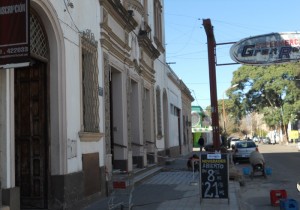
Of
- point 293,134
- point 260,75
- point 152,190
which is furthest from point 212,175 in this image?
point 293,134

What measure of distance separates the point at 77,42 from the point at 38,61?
1.58 meters

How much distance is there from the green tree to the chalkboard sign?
53.1 m

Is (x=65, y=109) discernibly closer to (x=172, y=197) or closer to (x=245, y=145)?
(x=172, y=197)

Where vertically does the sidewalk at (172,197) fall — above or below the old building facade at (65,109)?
below

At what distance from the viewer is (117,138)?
1578cm

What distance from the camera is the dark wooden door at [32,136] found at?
9.62 metres

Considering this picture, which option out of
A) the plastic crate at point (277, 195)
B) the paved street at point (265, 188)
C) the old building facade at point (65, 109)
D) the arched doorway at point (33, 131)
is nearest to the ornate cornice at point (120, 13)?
the old building facade at point (65, 109)

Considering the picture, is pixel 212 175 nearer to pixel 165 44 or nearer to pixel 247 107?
pixel 165 44

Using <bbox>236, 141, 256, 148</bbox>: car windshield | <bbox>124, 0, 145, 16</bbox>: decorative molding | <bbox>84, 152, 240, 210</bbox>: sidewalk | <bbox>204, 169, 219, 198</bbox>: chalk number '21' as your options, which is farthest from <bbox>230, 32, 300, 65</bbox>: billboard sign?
<bbox>236, 141, 256, 148</bbox>: car windshield

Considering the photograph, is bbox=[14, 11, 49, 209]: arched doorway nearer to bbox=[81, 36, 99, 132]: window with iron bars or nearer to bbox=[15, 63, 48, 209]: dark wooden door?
bbox=[15, 63, 48, 209]: dark wooden door

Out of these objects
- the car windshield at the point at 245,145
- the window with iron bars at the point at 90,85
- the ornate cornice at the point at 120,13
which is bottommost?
the car windshield at the point at 245,145

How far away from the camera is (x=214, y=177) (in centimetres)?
1102

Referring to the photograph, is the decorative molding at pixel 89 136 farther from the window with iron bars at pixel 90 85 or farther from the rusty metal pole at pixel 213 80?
the rusty metal pole at pixel 213 80

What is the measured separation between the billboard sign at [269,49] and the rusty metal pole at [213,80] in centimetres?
Answer: 91
